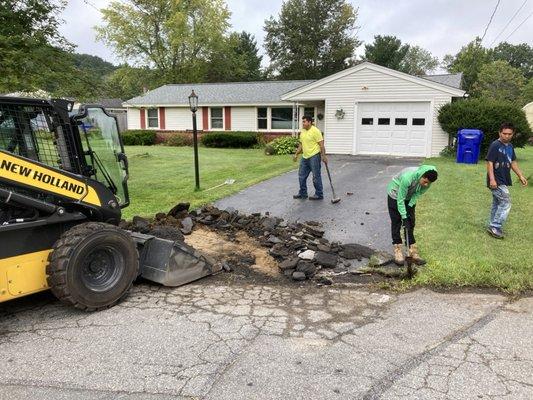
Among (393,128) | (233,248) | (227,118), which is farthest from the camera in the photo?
A: (227,118)

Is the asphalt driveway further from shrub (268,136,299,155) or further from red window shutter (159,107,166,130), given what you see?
red window shutter (159,107,166,130)

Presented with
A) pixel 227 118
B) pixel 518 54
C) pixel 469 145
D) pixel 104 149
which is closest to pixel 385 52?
pixel 227 118

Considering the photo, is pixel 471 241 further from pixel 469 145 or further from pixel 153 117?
pixel 153 117

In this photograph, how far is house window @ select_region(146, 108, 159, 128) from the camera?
30953 millimetres

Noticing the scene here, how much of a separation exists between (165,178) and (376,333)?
1121 centimetres

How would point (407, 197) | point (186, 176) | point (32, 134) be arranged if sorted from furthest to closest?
1. point (186, 176)
2. point (407, 197)
3. point (32, 134)

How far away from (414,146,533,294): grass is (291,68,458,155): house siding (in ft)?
26.1

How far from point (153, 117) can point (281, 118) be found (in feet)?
31.4

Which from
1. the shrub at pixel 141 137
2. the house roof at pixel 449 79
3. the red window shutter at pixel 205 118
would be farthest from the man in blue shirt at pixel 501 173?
the shrub at pixel 141 137

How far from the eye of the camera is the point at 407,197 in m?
5.93

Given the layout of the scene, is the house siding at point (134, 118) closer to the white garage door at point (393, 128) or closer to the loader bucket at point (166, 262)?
the white garage door at point (393, 128)

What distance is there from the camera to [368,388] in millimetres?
3314

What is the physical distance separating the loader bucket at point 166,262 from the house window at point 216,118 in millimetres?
24075

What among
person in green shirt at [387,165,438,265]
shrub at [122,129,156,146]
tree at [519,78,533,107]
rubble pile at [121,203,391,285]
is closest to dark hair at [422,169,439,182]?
person in green shirt at [387,165,438,265]
